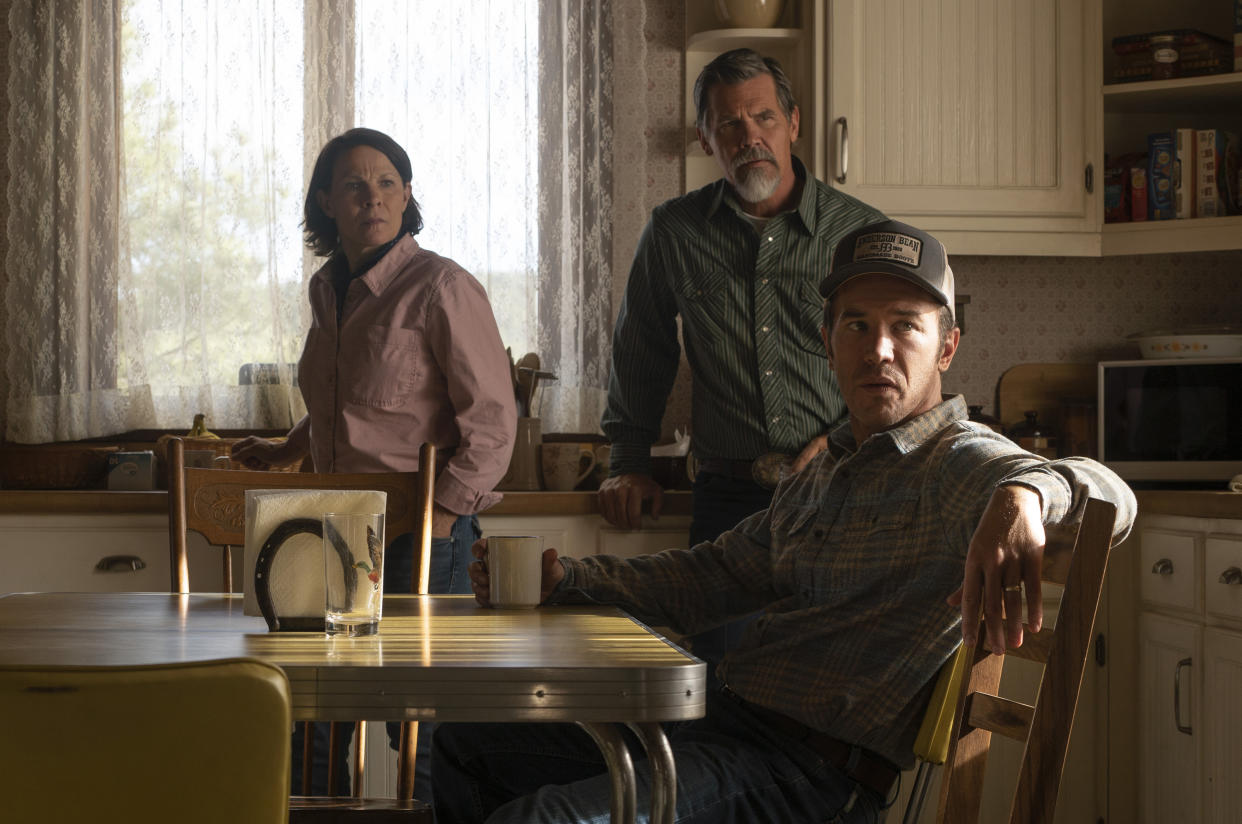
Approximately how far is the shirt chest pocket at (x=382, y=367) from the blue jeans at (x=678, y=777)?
834 millimetres

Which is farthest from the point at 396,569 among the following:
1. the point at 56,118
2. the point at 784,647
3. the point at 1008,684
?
the point at 56,118

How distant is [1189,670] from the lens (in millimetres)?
2572

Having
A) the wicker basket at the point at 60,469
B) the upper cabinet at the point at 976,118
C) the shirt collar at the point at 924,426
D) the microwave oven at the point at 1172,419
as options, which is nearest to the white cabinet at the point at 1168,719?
the microwave oven at the point at 1172,419

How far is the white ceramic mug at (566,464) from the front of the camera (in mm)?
3051

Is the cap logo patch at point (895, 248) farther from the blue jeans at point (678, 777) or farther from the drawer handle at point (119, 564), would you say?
the drawer handle at point (119, 564)

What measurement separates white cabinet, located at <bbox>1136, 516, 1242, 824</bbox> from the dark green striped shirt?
823mm

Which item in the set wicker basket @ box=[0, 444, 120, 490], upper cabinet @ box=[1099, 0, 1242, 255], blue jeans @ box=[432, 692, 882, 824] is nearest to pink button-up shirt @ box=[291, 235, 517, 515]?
blue jeans @ box=[432, 692, 882, 824]

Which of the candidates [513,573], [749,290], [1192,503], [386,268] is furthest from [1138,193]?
[513,573]

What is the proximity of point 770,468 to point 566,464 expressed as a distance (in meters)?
0.83

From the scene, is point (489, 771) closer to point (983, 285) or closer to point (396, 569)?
point (396, 569)

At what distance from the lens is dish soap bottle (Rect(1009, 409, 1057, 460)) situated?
10.4ft

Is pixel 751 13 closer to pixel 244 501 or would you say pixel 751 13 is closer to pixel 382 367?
pixel 382 367

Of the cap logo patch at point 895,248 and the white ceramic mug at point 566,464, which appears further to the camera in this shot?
the white ceramic mug at point 566,464

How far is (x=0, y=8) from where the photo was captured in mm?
3324
